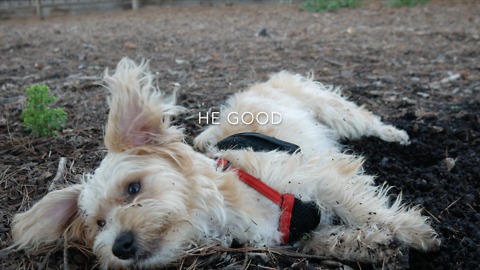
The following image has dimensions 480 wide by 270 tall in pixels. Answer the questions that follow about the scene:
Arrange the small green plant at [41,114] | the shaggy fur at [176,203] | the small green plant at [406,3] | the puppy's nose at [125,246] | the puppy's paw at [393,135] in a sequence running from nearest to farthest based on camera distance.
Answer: the puppy's nose at [125,246]
the shaggy fur at [176,203]
the small green plant at [41,114]
the puppy's paw at [393,135]
the small green plant at [406,3]

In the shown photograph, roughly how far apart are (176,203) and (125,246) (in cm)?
42

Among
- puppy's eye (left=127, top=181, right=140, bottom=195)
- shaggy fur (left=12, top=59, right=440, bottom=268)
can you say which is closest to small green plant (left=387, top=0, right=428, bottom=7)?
shaggy fur (left=12, top=59, right=440, bottom=268)

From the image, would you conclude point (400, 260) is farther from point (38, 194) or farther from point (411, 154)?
point (38, 194)

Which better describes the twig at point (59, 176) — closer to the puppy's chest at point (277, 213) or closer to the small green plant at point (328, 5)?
the puppy's chest at point (277, 213)

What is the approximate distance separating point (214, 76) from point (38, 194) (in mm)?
4492

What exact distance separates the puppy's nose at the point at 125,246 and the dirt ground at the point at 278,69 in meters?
0.42

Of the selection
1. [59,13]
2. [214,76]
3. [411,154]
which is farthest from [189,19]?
[411,154]

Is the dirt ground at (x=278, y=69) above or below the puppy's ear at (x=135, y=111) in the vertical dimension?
Answer: below

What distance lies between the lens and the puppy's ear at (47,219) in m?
3.14

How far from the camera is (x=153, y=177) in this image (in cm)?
321

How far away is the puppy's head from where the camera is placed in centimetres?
292

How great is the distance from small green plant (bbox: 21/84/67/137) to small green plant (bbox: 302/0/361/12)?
11.6 meters

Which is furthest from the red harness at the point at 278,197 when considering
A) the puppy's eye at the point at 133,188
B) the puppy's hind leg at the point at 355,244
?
the puppy's eye at the point at 133,188

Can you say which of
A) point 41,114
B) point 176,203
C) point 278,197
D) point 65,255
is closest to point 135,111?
point 176,203
